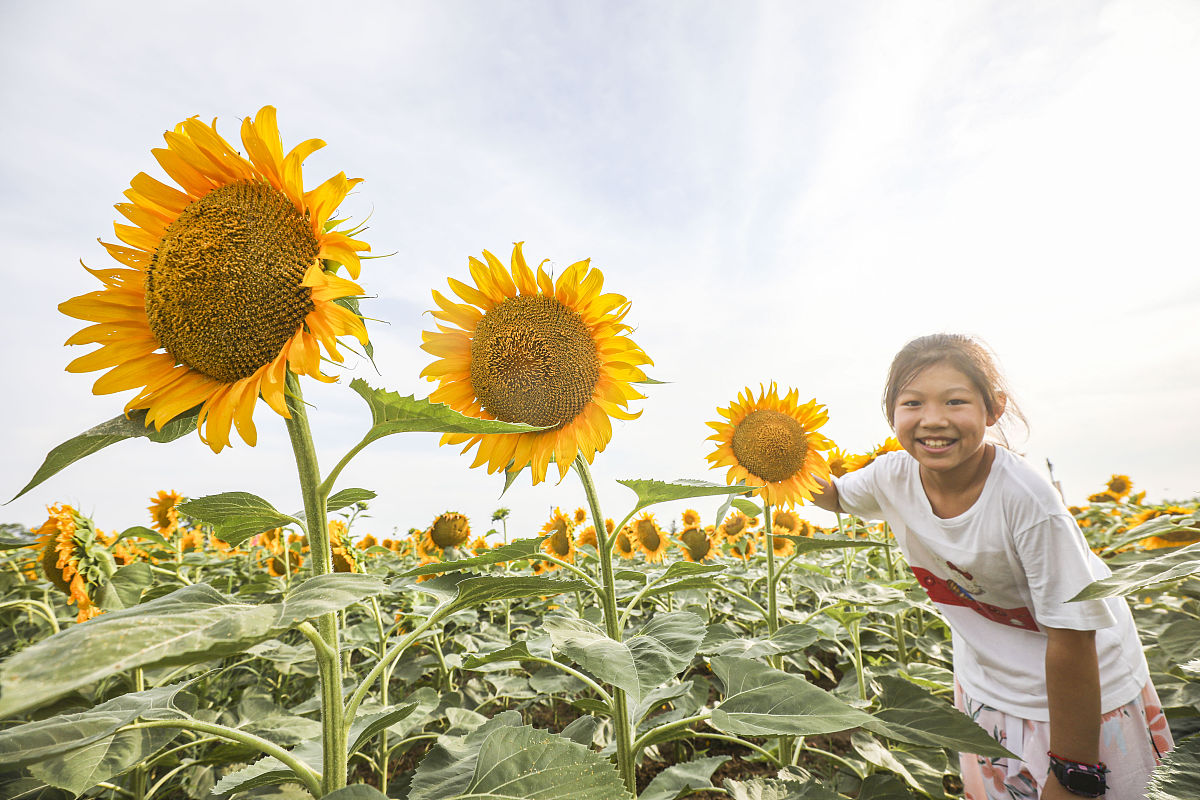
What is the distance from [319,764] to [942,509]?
256cm

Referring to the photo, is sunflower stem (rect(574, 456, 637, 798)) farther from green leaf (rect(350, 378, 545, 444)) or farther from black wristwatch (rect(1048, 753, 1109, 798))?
black wristwatch (rect(1048, 753, 1109, 798))

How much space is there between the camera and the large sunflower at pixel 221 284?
1102mm

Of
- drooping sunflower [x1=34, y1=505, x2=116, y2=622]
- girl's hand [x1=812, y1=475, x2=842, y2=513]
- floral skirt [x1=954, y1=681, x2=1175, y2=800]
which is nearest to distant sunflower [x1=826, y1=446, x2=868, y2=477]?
girl's hand [x1=812, y1=475, x2=842, y2=513]

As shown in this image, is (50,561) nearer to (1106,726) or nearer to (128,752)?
(128,752)

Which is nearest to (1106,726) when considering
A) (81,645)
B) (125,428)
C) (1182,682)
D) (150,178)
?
(1182,682)

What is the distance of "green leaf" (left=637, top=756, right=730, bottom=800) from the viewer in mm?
1696

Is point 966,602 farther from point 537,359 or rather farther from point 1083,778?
point 537,359

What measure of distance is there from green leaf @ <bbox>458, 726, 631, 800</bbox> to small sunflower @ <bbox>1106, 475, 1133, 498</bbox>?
10.9 meters

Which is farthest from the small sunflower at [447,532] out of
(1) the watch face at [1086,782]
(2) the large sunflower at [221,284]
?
(1) the watch face at [1086,782]

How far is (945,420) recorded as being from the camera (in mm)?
2465

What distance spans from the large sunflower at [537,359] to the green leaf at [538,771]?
30.8 inches

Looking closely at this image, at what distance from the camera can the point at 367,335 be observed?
110 cm

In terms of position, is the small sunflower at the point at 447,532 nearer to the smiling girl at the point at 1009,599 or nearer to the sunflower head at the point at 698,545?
the sunflower head at the point at 698,545

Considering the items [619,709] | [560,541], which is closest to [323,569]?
[619,709]
